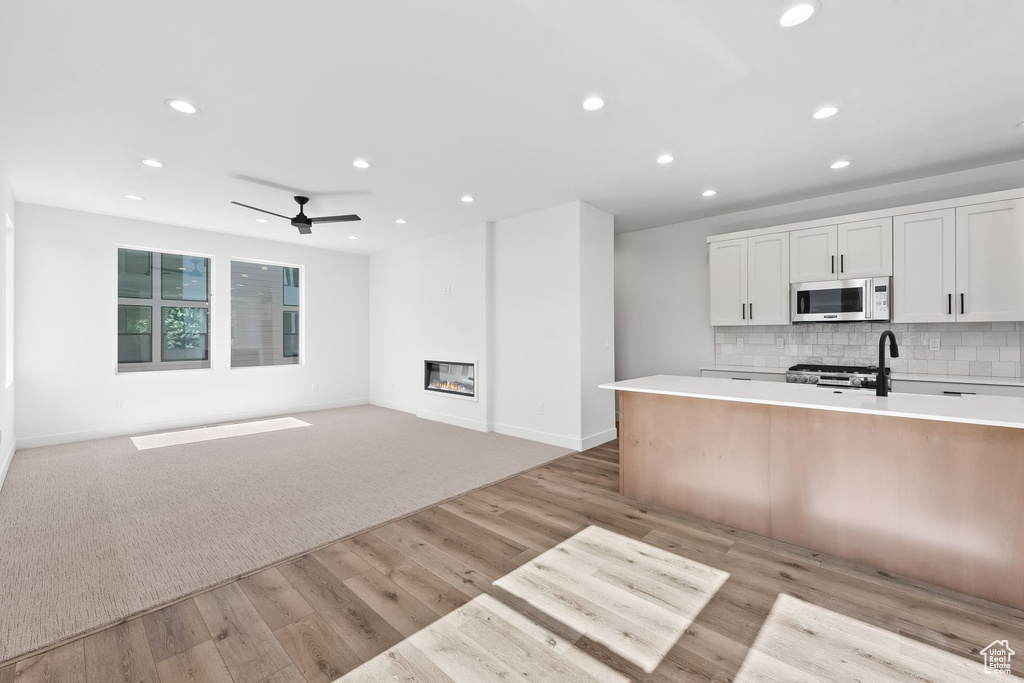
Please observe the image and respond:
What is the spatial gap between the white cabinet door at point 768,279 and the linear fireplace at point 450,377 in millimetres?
3429

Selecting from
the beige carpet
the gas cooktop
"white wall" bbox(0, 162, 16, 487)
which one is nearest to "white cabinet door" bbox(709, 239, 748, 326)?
the gas cooktop

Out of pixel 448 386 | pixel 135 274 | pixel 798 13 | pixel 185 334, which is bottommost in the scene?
pixel 448 386

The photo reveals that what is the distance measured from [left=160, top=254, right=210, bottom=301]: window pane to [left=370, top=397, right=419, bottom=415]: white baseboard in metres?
3.05

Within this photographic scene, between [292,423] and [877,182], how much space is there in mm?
7468

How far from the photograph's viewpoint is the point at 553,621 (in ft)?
6.29

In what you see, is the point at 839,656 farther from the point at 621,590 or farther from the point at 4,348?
the point at 4,348

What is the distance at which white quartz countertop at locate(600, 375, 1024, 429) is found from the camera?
2004 millimetres

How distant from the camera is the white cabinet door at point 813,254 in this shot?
426 centimetres

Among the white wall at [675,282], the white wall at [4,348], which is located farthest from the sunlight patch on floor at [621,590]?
the white wall at [4,348]

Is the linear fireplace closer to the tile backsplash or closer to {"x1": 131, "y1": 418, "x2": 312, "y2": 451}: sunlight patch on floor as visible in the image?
{"x1": 131, "y1": 418, "x2": 312, "y2": 451}: sunlight patch on floor

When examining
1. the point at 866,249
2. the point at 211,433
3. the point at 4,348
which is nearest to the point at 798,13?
the point at 866,249

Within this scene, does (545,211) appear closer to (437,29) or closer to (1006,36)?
(437,29)

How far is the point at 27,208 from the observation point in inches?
190

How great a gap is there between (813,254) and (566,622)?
4.28 metres
